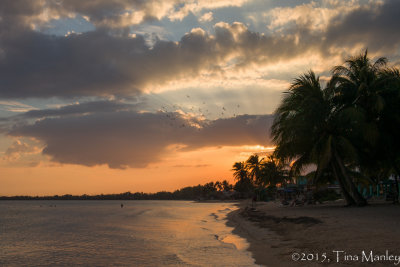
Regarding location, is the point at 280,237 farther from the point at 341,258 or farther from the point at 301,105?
the point at 301,105

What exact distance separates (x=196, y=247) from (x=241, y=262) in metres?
5.48

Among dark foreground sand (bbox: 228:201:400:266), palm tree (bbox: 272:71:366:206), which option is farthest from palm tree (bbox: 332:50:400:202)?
dark foreground sand (bbox: 228:201:400:266)

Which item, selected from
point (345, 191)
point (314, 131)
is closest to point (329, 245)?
point (314, 131)

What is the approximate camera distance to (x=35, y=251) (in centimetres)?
1948

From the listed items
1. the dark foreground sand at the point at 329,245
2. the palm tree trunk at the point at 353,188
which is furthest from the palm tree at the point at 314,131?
the dark foreground sand at the point at 329,245

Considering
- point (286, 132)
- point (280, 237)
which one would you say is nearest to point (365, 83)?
point (286, 132)

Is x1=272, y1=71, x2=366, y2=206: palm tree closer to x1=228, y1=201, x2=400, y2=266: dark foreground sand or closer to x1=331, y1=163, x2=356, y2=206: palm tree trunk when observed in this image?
x1=331, y1=163, x2=356, y2=206: palm tree trunk

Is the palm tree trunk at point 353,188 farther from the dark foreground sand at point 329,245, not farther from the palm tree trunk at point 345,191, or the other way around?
the dark foreground sand at point 329,245

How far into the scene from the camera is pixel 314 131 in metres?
31.5

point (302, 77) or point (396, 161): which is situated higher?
point (302, 77)

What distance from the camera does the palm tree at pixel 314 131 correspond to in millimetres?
30312

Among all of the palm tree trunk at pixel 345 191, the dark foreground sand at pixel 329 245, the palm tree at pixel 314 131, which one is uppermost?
the palm tree at pixel 314 131

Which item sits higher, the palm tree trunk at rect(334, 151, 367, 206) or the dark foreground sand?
the palm tree trunk at rect(334, 151, 367, 206)

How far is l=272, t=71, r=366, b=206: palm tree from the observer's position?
1193 inches
